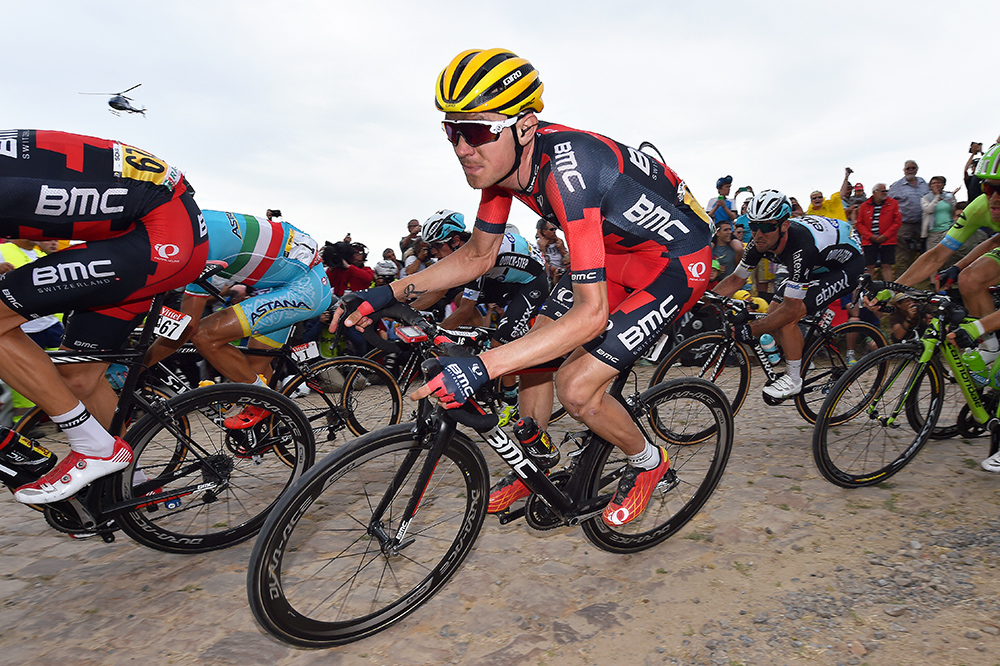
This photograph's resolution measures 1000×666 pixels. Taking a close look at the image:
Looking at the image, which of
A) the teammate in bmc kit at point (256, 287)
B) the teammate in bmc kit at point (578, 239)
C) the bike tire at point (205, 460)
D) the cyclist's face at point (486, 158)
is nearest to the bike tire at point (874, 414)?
the teammate in bmc kit at point (578, 239)

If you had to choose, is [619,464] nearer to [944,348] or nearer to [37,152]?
[944,348]

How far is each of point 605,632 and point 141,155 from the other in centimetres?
323

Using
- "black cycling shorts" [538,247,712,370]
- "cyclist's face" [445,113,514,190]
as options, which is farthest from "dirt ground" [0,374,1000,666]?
"cyclist's face" [445,113,514,190]

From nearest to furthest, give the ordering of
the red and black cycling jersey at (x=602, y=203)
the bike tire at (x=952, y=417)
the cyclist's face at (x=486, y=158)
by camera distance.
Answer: the red and black cycling jersey at (x=602, y=203), the cyclist's face at (x=486, y=158), the bike tire at (x=952, y=417)

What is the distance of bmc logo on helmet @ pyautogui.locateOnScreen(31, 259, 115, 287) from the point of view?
2.77 meters

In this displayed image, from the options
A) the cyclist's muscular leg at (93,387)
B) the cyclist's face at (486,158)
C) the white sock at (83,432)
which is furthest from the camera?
the cyclist's muscular leg at (93,387)

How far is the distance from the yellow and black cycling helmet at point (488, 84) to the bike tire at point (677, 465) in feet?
5.52

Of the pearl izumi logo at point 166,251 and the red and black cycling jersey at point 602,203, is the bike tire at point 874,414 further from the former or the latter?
the pearl izumi logo at point 166,251

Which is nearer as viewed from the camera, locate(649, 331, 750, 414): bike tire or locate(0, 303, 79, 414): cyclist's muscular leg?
locate(0, 303, 79, 414): cyclist's muscular leg

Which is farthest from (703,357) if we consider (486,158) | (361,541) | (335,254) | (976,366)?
(335,254)

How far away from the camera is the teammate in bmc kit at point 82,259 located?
2752 millimetres

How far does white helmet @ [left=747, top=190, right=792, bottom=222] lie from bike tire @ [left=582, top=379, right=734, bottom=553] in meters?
2.52

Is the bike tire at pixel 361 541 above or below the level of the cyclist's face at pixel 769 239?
below

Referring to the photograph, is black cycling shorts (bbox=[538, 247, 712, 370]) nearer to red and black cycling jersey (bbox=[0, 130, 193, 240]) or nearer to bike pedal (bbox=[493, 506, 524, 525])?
bike pedal (bbox=[493, 506, 524, 525])
